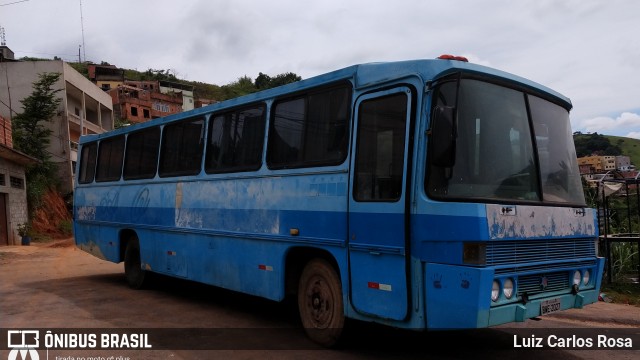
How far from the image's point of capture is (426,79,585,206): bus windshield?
14.9 feet

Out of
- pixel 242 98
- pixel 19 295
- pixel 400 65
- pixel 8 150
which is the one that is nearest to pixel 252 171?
pixel 242 98

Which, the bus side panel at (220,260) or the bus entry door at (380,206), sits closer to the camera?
the bus entry door at (380,206)

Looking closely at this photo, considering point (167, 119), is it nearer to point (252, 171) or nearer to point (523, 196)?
point (252, 171)

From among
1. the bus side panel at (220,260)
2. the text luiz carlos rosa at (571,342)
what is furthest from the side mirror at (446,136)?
the text luiz carlos rosa at (571,342)

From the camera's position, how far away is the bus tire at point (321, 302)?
18.0ft

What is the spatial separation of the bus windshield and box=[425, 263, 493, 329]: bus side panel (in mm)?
635

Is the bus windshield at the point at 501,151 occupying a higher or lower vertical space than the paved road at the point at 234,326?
higher

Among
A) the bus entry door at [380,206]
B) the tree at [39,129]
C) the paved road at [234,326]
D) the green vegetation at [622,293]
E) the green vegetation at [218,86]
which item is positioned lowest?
the green vegetation at [622,293]

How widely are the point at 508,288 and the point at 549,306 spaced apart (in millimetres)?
639

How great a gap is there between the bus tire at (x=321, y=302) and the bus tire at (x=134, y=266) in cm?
510

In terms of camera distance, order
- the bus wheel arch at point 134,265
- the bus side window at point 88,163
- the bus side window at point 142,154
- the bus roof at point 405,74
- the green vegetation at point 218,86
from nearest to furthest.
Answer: the bus roof at point 405,74
the bus side window at point 142,154
the bus wheel arch at point 134,265
the bus side window at point 88,163
the green vegetation at point 218,86

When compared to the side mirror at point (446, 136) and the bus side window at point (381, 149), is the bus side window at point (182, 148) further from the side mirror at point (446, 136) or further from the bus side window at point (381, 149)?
the side mirror at point (446, 136)

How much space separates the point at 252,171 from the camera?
22.3 feet

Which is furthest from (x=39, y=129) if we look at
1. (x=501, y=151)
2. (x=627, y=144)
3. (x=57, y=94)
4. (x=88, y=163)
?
(x=627, y=144)
